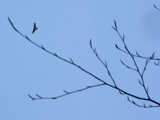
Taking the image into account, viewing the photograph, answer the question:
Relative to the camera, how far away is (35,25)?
6.58 ft

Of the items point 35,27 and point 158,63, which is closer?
point 35,27

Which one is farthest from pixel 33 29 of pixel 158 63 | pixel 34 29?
pixel 158 63

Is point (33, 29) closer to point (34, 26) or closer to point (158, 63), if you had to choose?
point (34, 26)

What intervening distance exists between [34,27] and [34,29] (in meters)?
0.02

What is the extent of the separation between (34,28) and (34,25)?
27 mm

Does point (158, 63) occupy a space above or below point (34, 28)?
above

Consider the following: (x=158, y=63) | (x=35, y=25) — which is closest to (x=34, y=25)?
(x=35, y=25)

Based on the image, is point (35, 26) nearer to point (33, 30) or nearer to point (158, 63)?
point (33, 30)

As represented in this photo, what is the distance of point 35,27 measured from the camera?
201cm

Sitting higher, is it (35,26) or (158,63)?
(158,63)

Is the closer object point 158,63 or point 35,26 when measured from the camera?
point 35,26

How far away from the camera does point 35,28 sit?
2.01 metres

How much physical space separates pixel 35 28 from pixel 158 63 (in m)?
2.11

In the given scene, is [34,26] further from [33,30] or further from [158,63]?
[158,63]
